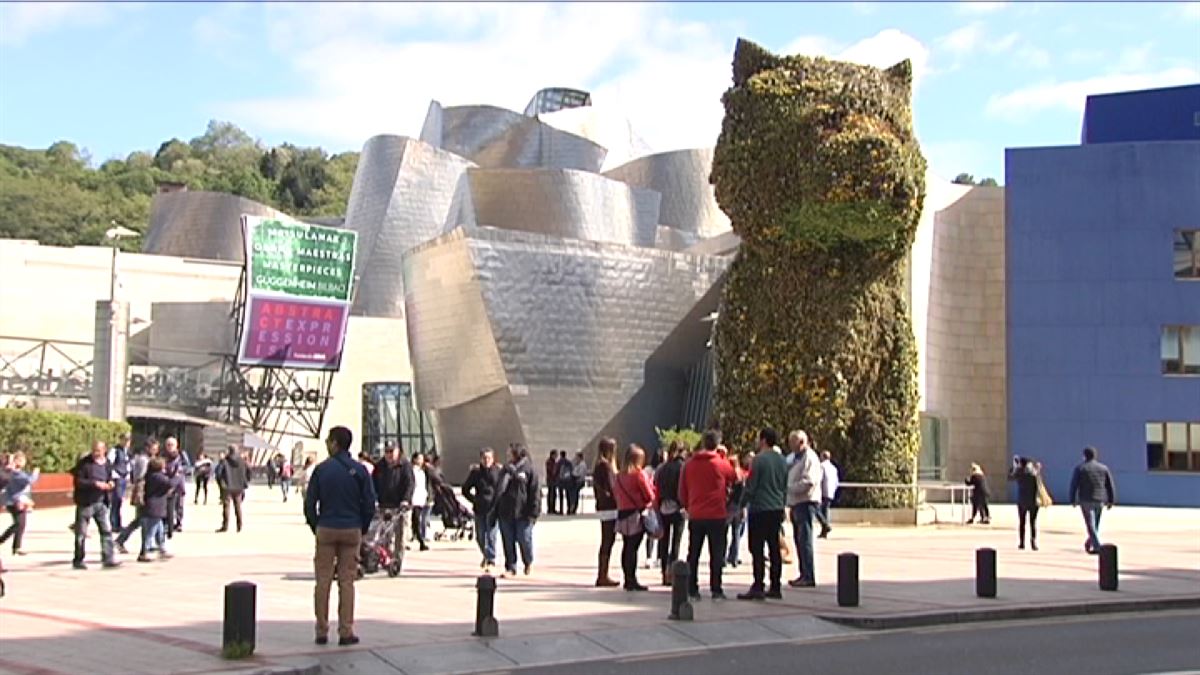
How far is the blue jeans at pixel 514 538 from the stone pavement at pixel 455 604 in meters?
0.30

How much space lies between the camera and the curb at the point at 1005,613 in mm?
12508

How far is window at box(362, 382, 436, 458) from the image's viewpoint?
70062 mm

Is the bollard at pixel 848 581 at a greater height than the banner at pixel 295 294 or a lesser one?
lesser

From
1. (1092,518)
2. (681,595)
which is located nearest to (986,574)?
(681,595)

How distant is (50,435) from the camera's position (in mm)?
33875

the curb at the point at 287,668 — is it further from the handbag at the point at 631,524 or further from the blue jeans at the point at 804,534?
the blue jeans at the point at 804,534

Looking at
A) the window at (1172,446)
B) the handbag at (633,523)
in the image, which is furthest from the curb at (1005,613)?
the window at (1172,446)

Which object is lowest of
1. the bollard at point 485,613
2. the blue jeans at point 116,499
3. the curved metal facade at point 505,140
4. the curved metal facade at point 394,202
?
the bollard at point 485,613

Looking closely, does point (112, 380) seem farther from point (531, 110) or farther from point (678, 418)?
point (531, 110)

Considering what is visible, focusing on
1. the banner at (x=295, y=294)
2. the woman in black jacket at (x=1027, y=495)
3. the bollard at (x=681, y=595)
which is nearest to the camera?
the bollard at (x=681, y=595)

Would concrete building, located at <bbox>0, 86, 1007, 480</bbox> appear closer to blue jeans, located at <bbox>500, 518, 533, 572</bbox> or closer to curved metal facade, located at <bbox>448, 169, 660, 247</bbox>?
curved metal facade, located at <bbox>448, 169, 660, 247</bbox>

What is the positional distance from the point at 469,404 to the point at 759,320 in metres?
17.5

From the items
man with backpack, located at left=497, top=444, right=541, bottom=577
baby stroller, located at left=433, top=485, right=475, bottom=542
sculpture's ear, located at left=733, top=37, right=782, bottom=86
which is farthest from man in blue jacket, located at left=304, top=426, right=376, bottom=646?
sculpture's ear, located at left=733, top=37, right=782, bottom=86

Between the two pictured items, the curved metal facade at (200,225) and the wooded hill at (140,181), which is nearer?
the curved metal facade at (200,225)
